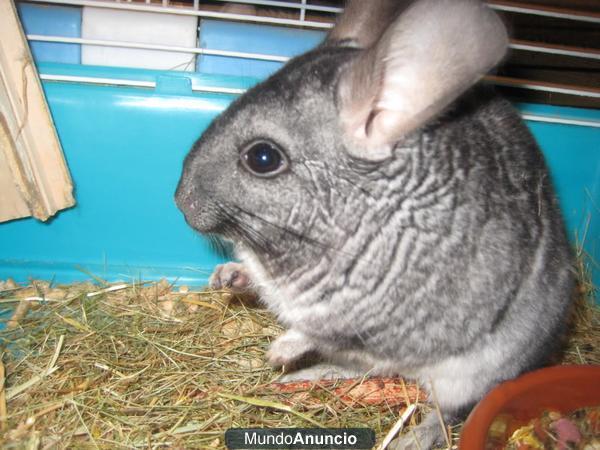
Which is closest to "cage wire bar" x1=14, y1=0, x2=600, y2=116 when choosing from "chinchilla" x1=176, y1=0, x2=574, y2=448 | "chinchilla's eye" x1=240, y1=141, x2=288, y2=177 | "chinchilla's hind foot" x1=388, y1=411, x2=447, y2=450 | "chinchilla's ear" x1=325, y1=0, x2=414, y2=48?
"chinchilla's ear" x1=325, y1=0, x2=414, y2=48

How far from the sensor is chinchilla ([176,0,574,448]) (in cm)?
167

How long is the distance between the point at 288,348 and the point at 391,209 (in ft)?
2.41

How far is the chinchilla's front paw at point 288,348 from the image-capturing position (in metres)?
2.17

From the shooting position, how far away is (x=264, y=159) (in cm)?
173

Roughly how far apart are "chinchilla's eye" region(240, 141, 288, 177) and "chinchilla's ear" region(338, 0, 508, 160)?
8.3 inches

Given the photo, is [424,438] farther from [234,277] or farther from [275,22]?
[275,22]

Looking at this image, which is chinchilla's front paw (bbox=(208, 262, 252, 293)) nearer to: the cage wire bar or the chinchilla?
the chinchilla

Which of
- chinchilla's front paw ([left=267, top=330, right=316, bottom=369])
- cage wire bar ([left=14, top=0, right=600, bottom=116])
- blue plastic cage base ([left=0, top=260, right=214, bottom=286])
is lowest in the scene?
blue plastic cage base ([left=0, top=260, right=214, bottom=286])

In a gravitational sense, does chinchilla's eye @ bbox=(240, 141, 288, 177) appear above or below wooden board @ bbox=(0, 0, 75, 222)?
above

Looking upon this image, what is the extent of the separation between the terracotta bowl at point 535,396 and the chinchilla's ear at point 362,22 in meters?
1.25

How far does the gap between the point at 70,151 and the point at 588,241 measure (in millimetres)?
2676

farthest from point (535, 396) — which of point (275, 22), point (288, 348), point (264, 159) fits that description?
point (275, 22)

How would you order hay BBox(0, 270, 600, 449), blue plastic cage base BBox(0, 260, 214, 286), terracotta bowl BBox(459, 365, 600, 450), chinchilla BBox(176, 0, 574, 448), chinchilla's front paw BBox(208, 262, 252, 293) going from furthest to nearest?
Result: blue plastic cage base BBox(0, 260, 214, 286) → chinchilla's front paw BBox(208, 262, 252, 293) → hay BBox(0, 270, 600, 449) → terracotta bowl BBox(459, 365, 600, 450) → chinchilla BBox(176, 0, 574, 448)

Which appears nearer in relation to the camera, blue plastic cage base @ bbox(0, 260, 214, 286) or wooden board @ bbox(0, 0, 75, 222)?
wooden board @ bbox(0, 0, 75, 222)
